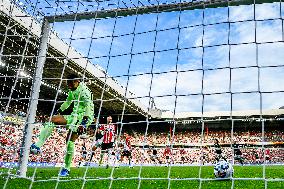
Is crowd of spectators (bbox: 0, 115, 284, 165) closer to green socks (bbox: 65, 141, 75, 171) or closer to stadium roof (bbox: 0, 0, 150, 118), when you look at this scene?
stadium roof (bbox: 0, 0, 150, 118)

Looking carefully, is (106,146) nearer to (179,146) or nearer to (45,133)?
(45,133)

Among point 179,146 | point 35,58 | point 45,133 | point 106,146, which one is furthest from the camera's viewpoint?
point 179,146

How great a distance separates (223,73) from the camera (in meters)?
3.67

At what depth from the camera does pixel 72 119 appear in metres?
5.19

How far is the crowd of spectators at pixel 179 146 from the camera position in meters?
10.2

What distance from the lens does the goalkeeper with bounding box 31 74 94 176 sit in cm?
509

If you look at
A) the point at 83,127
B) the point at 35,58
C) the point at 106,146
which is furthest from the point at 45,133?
the point at 106,146

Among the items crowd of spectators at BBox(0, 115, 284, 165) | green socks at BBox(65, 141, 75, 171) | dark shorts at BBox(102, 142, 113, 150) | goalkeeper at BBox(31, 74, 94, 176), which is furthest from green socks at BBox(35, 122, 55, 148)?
dark shorts at BBox(102, 142, 113, 150)

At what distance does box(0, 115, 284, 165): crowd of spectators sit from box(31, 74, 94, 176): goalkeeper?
120 inches

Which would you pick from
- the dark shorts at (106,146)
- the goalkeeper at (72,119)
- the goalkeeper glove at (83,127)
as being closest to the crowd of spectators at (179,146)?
the dark shorts at (106,146)

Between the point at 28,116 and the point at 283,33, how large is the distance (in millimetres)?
3547

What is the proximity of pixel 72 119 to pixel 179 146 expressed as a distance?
18355 millimetres

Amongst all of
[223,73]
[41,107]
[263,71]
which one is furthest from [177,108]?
[41,107]

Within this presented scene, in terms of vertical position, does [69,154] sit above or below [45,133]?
below
